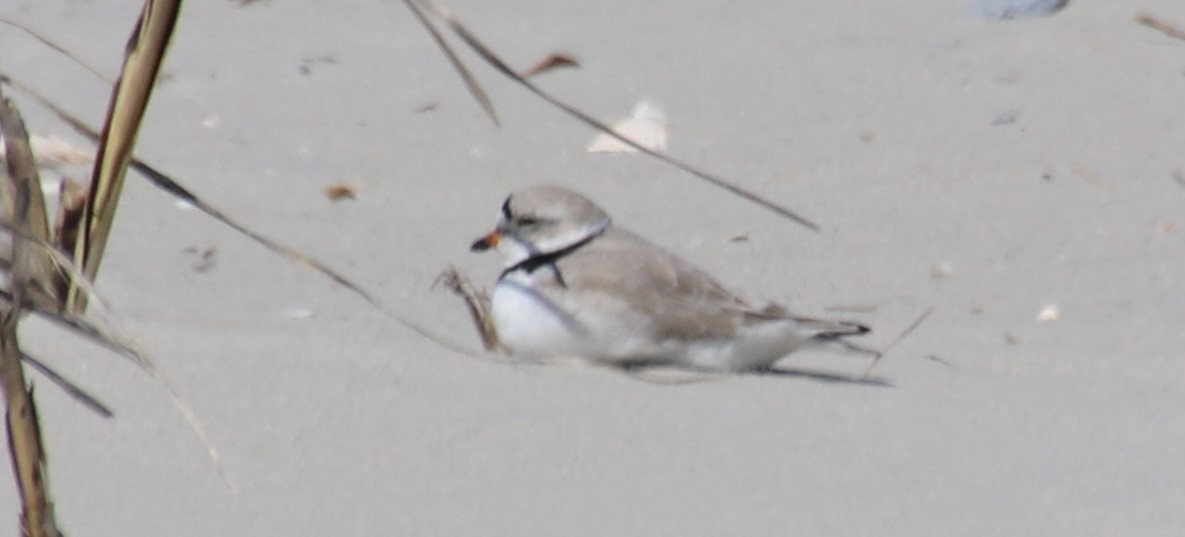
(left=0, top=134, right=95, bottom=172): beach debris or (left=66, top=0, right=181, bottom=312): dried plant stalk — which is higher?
(left=66, top=0, right=181, bottom=312): dried plant stalk

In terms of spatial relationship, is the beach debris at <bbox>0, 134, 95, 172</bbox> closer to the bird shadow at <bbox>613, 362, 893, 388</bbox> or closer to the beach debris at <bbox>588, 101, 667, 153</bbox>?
the beach debris at <bbox>588, 101, 667, 153</bbox>

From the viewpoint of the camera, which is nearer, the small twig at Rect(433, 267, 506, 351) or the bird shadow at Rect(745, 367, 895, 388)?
the bird shadow at Rect(745, 367, 895, 388)

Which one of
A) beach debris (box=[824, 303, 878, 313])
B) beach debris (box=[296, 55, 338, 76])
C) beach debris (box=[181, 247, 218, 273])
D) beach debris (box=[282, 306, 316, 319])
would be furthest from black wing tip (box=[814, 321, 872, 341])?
beach debris (box=[296, 55, 338, 76])

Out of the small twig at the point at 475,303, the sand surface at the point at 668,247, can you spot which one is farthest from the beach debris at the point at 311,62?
the small twig at the point at 475,303

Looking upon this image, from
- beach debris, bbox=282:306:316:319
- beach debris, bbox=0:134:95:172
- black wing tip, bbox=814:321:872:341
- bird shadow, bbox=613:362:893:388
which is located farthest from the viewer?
beach debris, bbox=0:134:95:172

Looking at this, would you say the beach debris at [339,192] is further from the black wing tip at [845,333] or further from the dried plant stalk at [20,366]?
the dried plant stalk at [20,366]
